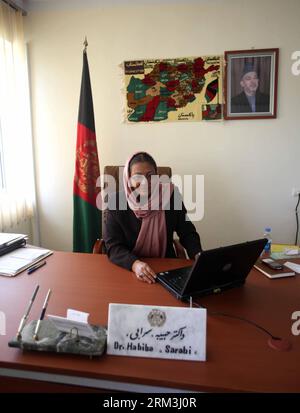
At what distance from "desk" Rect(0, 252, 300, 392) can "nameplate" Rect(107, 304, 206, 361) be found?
0.08ft

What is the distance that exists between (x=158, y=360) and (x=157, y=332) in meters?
0.07

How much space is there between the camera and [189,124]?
104 inches

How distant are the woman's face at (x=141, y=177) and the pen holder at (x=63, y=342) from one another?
2.75ft

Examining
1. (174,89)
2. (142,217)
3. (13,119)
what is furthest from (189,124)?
(13,119)

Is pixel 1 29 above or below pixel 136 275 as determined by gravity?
above

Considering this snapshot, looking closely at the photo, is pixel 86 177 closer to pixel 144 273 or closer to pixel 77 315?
pixel 144 273

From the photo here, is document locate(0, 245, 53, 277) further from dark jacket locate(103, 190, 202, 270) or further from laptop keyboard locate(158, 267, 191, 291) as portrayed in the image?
laptop keyboard locate(158, 267, 191, 291)

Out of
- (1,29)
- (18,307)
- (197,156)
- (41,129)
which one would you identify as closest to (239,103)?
(197,156)

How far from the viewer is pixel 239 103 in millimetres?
2559

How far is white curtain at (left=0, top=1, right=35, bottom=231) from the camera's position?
8.00ft

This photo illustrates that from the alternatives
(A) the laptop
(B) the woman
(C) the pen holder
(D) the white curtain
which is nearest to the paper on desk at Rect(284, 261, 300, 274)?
(A) the laptop
